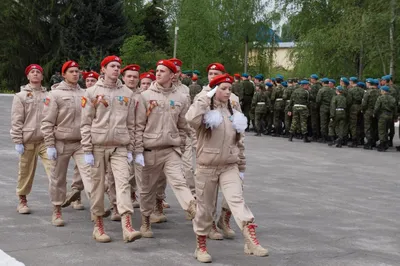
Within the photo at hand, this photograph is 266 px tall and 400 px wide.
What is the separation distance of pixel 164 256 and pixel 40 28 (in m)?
50.4

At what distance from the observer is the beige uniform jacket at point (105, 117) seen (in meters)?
7.64

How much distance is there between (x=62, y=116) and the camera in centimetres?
852

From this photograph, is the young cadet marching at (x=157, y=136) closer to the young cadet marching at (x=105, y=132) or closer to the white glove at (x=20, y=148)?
the young cadet marching at (x=105, y=132)

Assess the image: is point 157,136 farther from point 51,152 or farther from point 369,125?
point 369,125

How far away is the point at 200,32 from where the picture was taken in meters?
53.4

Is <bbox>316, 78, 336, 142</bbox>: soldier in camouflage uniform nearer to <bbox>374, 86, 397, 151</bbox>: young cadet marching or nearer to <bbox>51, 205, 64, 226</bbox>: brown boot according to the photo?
<bbox>374, 86, 397, 151</bbox>: young cadet marching

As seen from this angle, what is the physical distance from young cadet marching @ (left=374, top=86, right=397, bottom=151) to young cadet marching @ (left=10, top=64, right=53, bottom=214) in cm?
1231

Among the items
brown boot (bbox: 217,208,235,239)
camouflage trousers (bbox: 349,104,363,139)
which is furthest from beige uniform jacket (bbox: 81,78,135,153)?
camouflage trousers (bbox: 349,104,363,139)

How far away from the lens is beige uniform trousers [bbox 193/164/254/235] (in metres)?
6.94

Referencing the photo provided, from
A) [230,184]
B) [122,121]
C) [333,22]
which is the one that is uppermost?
[333,22]

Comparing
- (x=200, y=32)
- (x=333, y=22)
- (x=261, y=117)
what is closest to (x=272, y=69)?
(x=200, y=32)

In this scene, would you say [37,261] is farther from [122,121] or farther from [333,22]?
[333,22]

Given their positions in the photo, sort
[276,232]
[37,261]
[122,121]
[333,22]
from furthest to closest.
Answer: [333,22], [276,232], [122,121], [37,261]

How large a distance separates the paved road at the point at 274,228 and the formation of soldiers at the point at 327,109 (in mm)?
5797
